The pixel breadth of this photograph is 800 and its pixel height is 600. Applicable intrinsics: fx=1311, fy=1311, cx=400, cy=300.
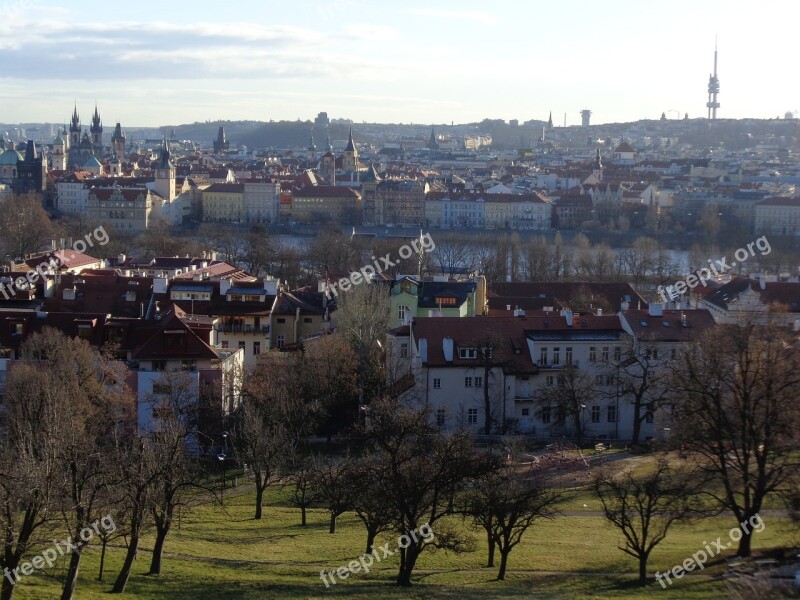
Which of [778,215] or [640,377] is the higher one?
[640,377]

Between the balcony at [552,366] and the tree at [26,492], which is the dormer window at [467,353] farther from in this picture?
the tree at [26,492]

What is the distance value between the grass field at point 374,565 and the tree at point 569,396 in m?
3.67

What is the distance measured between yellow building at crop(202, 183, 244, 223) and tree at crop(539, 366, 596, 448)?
163ft

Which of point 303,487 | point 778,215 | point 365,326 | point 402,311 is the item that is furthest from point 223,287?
point 778,215

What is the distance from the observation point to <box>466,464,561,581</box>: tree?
9.94m

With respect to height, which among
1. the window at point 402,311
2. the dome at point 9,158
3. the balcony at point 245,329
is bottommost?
the balcony at point 245,329

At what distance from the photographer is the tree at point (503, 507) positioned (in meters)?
9.94

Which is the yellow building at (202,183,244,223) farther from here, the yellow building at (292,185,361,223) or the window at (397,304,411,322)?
the window at (397,304,411,322)

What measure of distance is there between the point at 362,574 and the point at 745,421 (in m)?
3.26

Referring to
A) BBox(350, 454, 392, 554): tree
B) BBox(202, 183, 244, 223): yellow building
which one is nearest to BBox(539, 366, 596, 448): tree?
BBox(350, 454, 392, 554): tree

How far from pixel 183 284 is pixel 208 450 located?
213 inches

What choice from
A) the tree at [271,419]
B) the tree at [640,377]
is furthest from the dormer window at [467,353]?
the tree at [271,419]

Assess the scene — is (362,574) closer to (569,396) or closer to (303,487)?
(303,487)

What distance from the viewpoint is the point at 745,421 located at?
10383mm
